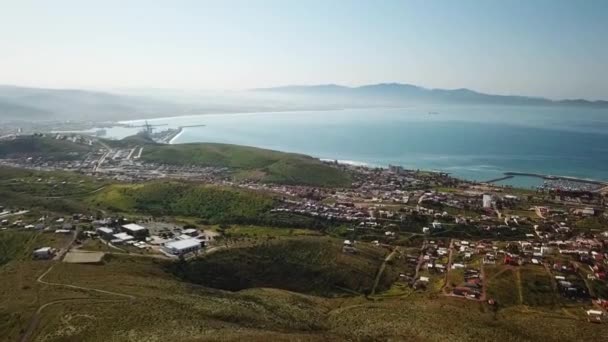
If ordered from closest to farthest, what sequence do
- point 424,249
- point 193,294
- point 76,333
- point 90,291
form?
1. point 76,333
2. point 90,291
3. point 193,294
4. point 424,249

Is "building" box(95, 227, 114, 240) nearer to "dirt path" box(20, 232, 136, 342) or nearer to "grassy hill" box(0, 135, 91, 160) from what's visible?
"dirt path" box(20, 232, 136, 342)

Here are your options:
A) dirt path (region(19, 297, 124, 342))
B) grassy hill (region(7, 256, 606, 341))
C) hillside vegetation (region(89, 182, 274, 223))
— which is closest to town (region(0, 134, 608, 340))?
hillside vegetation (region(89, 182, 274, 223))

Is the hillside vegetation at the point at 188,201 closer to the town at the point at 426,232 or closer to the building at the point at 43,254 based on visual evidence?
the town at the point at 426,232

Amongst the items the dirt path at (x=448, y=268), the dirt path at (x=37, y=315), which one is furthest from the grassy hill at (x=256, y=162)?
the dirt path at (x=37, y=315)

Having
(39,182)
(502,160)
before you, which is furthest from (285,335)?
(502,160)

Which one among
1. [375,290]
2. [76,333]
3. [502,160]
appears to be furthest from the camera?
[502,160]

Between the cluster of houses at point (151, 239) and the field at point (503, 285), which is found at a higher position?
the cluster of houses at point (151, 239)

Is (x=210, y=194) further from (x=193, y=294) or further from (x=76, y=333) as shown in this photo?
(x=76, y=333)
